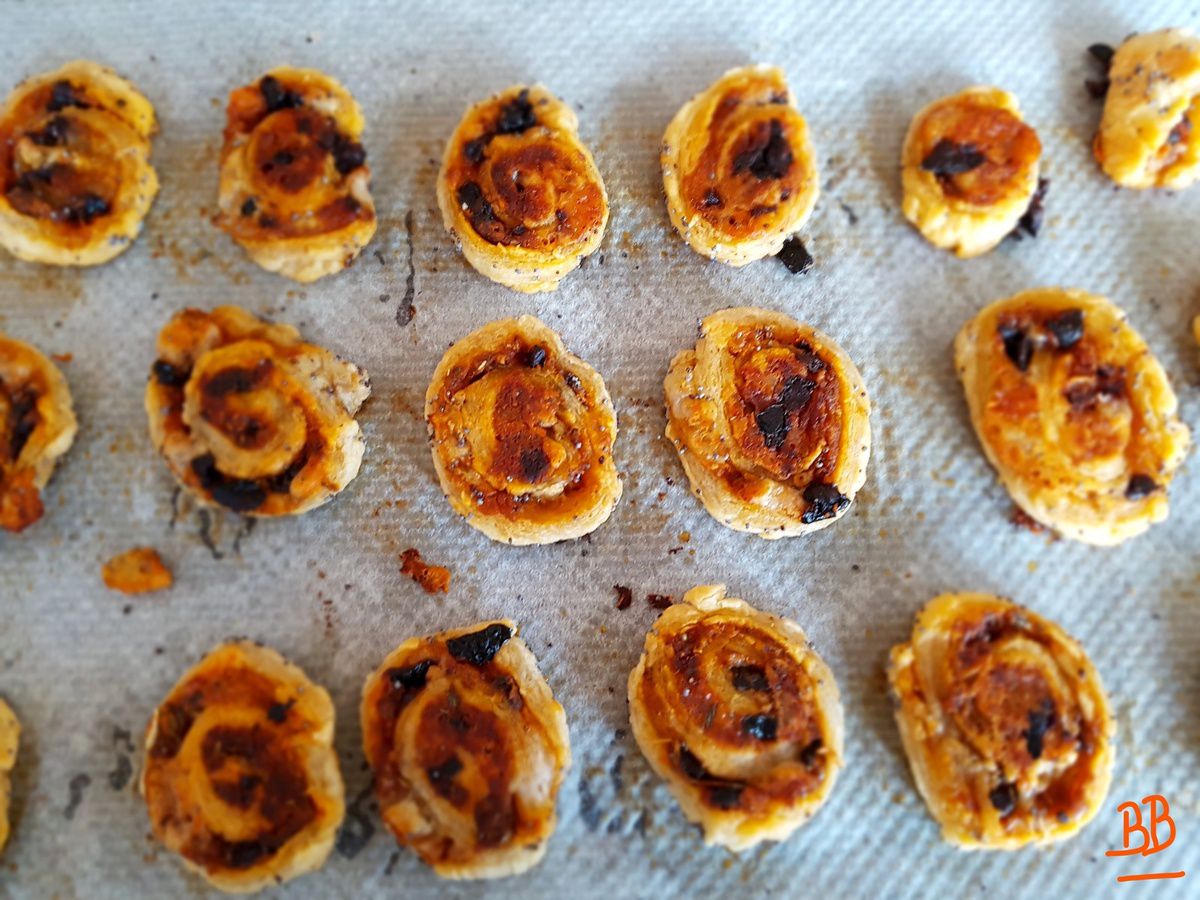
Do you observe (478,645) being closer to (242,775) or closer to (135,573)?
(242,775)

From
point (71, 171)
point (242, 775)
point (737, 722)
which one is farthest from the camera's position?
point (71, 171)

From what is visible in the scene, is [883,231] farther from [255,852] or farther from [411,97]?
[255,852]

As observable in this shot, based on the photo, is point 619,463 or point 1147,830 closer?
point 1147,830

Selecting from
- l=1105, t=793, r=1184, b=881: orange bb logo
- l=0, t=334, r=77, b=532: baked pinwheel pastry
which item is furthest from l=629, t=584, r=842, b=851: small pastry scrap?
l=0, t=334, r=77, b=532: baked pinwheel pastry

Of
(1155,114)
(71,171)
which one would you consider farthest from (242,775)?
(1155,114)

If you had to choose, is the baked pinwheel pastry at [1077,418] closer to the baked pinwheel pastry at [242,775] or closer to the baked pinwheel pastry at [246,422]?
the baked pinwheel pastry at [246,422]

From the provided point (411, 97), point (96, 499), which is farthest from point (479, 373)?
point (96, 499)

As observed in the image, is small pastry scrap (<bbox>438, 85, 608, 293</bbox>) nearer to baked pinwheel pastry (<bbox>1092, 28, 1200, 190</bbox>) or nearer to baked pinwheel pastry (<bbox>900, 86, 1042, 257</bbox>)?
baked pinwheel pastry (<bbox>900, 86, 1042, 257</bbox>)
